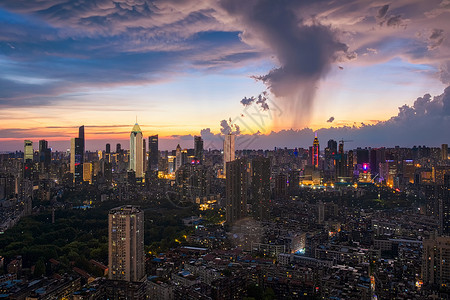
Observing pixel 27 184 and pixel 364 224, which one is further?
pixel 27 184

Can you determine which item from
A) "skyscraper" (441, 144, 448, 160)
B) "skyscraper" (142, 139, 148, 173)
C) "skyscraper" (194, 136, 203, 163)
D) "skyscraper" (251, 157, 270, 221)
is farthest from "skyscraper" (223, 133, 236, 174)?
"skyscraper" (441, 144, 448, 160)

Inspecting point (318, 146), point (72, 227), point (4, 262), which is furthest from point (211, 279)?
→ point (318, 146)

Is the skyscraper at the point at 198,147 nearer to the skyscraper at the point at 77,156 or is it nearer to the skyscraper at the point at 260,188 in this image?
the skyscraper at the point at 77,156

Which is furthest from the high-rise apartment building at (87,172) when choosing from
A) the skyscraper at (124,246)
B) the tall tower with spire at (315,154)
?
the skyscraper at (124,246)

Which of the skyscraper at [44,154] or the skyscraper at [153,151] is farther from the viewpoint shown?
the skyscraper at [153,151]

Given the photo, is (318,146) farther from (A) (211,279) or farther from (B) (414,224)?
(A) (211,279)

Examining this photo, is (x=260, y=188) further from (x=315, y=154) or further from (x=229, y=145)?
(x=315, y=154)
